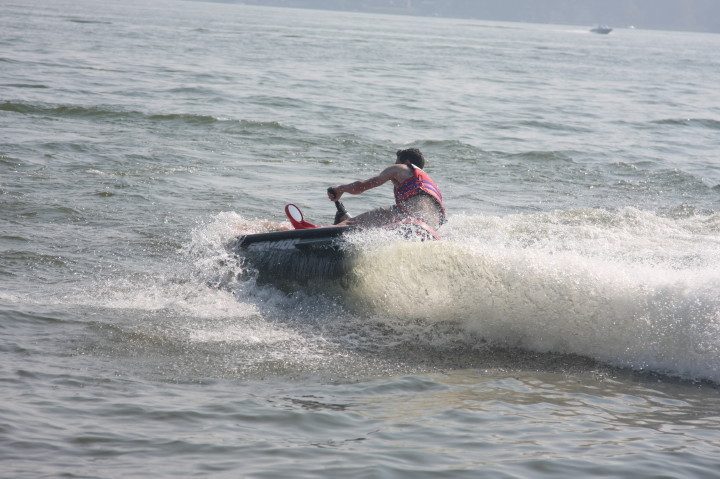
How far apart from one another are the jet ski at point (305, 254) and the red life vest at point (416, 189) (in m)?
0.39

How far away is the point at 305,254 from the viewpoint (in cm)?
809

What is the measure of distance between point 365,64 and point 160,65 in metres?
10.5

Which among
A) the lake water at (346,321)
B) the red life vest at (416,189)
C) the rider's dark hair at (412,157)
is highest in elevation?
the rider's dark hair at (412,157)

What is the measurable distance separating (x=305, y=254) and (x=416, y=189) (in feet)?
4.76

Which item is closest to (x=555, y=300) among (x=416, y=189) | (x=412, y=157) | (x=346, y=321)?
(x=346, y=321)

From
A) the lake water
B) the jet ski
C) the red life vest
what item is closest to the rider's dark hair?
the red life vest

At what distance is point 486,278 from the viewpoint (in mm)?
7727

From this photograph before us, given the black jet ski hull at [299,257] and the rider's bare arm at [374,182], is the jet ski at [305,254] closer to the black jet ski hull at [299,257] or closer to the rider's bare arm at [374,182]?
the black jet ski hull at [299,257]

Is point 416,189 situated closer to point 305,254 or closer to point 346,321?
point 305,254

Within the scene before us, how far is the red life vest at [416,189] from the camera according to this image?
28.5 ft

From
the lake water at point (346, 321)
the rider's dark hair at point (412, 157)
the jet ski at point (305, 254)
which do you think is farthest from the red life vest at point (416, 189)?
the lake water at point (346, 321)

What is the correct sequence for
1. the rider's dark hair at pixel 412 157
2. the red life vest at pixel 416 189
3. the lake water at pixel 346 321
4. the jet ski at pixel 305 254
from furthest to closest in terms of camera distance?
the rider's dark hair at pixel 412 157
the red life vest at pixel 416 189
the jet ski at pixel 305 254
the lake water at pixel 346 321

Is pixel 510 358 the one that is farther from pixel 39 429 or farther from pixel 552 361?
pixel 39 429

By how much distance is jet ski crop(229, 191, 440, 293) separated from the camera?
7.98 meters
